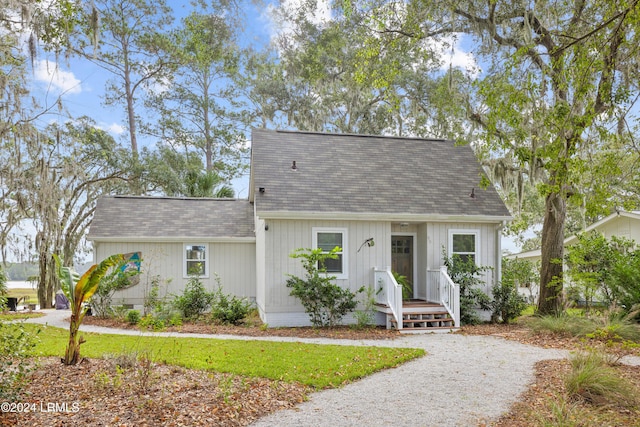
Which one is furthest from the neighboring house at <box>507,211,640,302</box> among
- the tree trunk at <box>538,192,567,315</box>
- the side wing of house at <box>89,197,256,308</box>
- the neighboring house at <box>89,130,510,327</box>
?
the side wing of house at <box>89,197,256,308</box>

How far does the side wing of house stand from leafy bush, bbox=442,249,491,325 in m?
7.02

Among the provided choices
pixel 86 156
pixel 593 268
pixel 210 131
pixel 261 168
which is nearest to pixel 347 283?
pixel 261 168

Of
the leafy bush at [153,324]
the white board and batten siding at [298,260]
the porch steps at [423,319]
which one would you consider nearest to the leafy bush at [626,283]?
the porch steps at [423,319]

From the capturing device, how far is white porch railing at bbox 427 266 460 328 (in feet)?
39.7

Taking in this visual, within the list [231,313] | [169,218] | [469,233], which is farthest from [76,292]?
[469,233]

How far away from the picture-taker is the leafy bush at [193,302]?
13297 millimetres

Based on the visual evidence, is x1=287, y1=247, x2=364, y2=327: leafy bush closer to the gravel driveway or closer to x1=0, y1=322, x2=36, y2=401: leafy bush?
the gravel driveway

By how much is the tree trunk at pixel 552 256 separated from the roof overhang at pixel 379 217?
142cm

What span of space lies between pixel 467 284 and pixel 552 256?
9.88 ft

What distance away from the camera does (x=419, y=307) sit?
12.4 m

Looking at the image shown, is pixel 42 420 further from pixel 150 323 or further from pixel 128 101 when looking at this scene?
pixel 128 101

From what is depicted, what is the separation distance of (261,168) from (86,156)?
11832mm

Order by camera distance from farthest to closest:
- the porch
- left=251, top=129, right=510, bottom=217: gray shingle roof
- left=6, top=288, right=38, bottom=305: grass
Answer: left=6, top=288, right=38, bottom=305: grass < left=251, top=129, right=510, bottom=217: gray shingle roof < the porch

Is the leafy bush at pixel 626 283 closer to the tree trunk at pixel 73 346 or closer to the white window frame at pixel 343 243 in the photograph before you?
the white window frame at pixel 343 243
